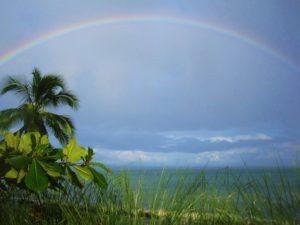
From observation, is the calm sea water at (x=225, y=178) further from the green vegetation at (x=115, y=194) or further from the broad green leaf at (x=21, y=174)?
the broad green leaf at (x=21, y=174)

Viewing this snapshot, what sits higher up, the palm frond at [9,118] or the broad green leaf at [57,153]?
the palm frond at [9,118]

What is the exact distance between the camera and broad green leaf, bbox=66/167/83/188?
3.57 metres

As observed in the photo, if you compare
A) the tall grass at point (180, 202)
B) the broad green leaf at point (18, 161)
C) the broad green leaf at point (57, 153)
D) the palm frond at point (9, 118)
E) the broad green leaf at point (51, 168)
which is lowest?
the tall grass at point (180, 202)

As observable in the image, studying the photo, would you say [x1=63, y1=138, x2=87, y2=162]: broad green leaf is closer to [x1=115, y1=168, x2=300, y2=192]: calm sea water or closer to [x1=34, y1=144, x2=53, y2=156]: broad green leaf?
[x1=34, y1=144, x2=53, y2=156]: broad green leaf

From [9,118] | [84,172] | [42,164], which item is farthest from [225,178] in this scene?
[9,118]

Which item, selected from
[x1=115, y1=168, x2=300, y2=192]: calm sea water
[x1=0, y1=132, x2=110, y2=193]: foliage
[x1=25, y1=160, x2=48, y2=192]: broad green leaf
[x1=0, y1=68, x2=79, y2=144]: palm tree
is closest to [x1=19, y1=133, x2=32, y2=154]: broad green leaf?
[x1=0, y1=132, x2=110, y2=193]: foliage

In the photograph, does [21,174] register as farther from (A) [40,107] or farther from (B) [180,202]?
(A) [40,107]

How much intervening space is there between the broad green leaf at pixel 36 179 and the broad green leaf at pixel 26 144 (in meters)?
0.37

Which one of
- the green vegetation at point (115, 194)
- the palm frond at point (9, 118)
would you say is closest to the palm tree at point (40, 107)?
the palm frond at point (9, 118)

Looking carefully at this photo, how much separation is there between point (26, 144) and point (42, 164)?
0.39 meters

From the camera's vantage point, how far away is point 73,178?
367 centimetres

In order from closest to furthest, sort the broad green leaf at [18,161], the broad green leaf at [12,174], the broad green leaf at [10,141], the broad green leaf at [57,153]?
the broad green leaf at [18,161] → the broad green leaf at [12,174] → the broad green leaf at [57,153] → the broad green leaf at [10,141]

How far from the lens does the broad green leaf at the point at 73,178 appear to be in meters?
3.57

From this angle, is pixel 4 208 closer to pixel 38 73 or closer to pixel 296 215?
pixel 296 215
